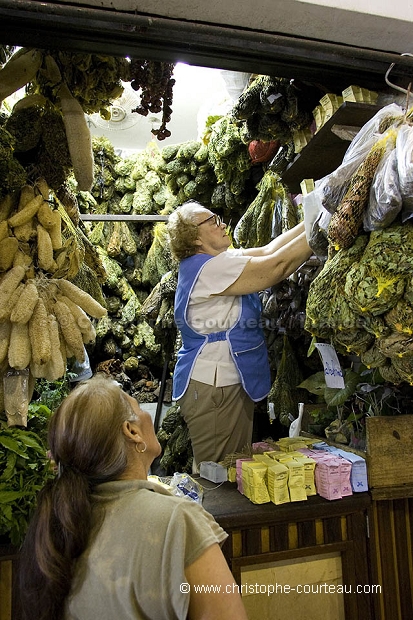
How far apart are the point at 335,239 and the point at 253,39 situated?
68cm

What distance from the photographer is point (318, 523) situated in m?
1.84

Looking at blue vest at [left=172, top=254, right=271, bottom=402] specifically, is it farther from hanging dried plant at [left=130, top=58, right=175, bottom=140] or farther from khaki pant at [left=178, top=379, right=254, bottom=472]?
hanging dried plant at [left=130, top=58, right=175, bottom=140]

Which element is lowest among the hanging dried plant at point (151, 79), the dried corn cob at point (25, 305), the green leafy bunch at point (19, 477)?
the green leafy bunch at point (19, 477)

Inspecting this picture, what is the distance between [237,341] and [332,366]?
72cm

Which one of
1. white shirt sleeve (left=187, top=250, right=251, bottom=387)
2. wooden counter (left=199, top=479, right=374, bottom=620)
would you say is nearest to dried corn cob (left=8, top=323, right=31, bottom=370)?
wooden counter (left=199, top=479, right=374, bottom=620)

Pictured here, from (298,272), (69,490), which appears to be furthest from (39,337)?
(298,272)

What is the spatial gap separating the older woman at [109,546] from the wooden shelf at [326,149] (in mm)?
1507

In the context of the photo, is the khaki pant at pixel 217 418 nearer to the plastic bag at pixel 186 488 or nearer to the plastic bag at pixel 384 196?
the plastic bag at pixel 186 488

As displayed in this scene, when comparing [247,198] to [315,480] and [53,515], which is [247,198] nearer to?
[315,480]

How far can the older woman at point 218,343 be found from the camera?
8.89ft

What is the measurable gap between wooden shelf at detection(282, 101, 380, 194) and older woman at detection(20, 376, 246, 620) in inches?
59.3

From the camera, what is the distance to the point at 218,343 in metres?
2.77

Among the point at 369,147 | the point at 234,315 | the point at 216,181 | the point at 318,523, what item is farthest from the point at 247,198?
the point at 318,523

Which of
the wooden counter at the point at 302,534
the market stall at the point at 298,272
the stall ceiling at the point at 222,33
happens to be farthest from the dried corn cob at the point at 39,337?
the stall ceiling at the point at 222,33
